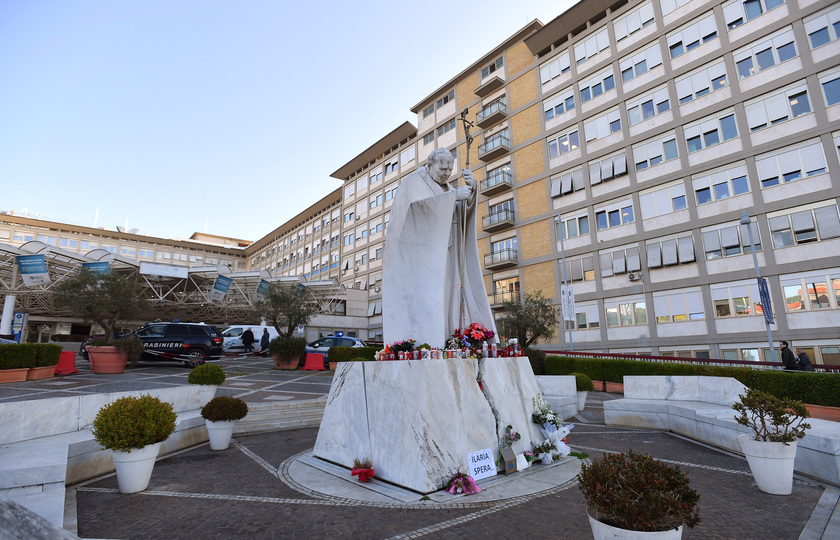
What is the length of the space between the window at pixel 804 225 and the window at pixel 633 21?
14.6 meters

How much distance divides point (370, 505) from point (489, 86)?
36621 mm

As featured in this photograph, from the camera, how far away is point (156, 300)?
33.5m

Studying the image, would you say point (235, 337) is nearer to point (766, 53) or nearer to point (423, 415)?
point (423, 415)

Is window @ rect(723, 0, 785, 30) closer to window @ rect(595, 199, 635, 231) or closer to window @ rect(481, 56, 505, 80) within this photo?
window @ rect(595, 199, 635, 231)

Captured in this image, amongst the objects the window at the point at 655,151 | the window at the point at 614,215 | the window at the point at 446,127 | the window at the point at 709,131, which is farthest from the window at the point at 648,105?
the window at the point at 446,127

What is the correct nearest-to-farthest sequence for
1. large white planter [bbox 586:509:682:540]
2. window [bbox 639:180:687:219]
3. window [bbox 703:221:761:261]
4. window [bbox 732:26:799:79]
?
large white planter [bbox 586:509:682:540] < window [bbox 732:26:799:79] < window [bbox 703:221:761:261] < window [bbox 639:180:687:219]

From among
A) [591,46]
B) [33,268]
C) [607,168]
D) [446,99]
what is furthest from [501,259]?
[33,268]

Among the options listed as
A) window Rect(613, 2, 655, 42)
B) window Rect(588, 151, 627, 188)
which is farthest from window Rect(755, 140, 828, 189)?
window Rect(613, 2, 655, 42)

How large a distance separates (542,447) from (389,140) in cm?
4460

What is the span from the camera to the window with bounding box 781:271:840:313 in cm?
1941

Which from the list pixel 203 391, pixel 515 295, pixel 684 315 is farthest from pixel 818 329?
pixel 203 391

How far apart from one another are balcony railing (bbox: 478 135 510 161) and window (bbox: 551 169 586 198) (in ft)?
17.2

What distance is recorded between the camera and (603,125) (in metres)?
28.7

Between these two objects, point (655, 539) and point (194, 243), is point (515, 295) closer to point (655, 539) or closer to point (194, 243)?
point (655, 539)
